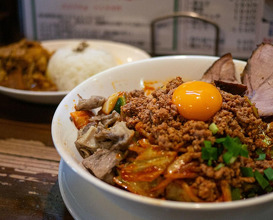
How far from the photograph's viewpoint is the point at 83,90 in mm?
2043

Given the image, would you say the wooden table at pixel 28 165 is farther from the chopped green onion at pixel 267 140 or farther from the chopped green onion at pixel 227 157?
the chopped green onion at pixel 267 140

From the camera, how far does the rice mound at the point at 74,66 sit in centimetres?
311

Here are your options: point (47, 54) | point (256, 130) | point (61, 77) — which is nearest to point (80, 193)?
point (256, 130)

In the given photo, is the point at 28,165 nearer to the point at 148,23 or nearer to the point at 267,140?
the point at 267,140

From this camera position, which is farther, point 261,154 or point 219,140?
point 261,154

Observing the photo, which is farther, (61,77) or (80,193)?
(61,77)

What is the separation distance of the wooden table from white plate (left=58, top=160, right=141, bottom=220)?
145mm

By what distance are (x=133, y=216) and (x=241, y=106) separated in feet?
2.71

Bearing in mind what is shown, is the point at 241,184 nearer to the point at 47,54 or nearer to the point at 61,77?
the point at 61,77

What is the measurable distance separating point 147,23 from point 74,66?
1.06 meters

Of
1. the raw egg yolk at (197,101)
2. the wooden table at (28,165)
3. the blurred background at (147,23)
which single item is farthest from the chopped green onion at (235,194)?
the blurred background at (147,23)

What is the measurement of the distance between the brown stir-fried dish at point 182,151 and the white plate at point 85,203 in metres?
0.11

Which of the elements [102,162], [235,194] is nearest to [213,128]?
[235,194]

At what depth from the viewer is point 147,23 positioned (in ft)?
11.9
